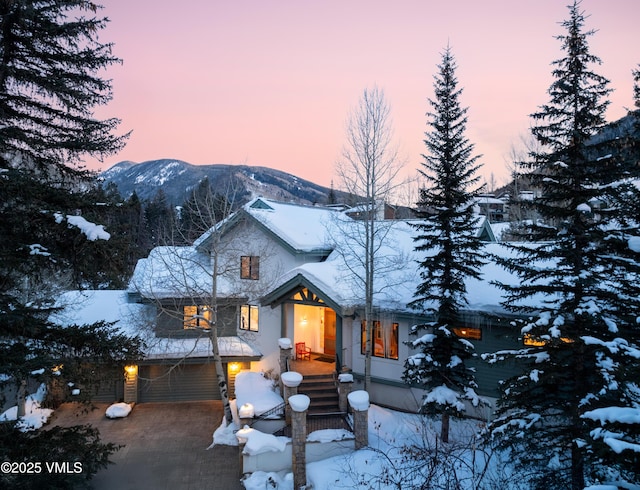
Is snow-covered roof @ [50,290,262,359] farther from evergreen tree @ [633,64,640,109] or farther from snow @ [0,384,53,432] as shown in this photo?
evergreen tree @ [633,64,640,109]

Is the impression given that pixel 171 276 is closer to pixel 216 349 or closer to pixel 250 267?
pixel 216 349

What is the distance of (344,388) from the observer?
49.8 feet

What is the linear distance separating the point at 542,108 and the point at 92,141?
10.3 metres

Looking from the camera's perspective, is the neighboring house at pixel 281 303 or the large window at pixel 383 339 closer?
the neighboring house at pixel 281 303

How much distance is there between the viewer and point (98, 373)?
309 inches

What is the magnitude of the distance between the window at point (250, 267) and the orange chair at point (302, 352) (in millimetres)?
4173

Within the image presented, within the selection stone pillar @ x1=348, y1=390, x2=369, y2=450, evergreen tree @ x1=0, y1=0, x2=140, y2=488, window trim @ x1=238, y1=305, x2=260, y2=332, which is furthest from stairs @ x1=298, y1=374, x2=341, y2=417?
evergreen tree @ x1=0, y1=0, x2=140, y2=488

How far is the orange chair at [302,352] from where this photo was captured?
20375 mm

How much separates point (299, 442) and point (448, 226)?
8253 mm

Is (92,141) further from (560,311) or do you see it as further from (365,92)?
(560,311)

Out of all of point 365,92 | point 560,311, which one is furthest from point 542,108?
point 365,92

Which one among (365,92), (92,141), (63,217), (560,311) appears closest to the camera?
(63,217)

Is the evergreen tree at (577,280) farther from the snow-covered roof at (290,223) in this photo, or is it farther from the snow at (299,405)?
the snow-covered roof at (290,223)

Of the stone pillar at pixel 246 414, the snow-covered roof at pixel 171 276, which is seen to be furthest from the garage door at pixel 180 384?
the stone pillar at pixel 246 414
